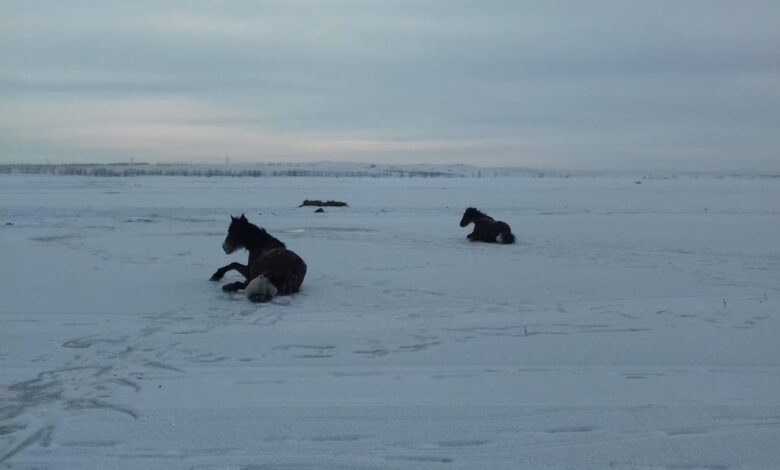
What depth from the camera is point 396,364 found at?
6.77 meters

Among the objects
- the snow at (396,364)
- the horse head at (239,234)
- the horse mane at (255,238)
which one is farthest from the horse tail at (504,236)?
the horse head at (239,234)

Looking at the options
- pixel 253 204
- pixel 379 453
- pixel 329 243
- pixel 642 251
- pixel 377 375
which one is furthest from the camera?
pixel 253 204

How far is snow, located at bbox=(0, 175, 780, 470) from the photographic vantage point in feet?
15.8

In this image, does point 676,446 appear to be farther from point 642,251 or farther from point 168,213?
point 168,213

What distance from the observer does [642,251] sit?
16438 millimetres

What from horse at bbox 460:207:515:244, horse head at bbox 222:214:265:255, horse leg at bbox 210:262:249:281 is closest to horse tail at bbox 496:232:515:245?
horse at bbox 460:207:515:244

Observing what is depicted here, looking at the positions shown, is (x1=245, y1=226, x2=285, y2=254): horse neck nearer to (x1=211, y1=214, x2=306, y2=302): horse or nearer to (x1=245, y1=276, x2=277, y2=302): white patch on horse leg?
(x1=211, y1=214, x2=306, y2=302): horse

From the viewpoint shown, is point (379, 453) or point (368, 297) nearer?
point (379, 453)

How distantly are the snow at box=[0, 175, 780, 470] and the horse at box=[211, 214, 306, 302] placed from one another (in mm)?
311

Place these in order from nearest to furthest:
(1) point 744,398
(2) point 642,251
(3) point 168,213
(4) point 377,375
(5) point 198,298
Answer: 1. (1) point 744,398
2. (4) point 377,375
3. (5) point 198,298
4. (2) point 642,251
5. (3) point 168,213

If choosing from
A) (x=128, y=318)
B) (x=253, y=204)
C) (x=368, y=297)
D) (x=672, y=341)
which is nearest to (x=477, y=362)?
(x=672, y=341)

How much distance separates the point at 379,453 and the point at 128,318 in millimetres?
5126

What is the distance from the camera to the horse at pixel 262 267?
393 inches

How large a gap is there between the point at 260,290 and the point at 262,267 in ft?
3.02
